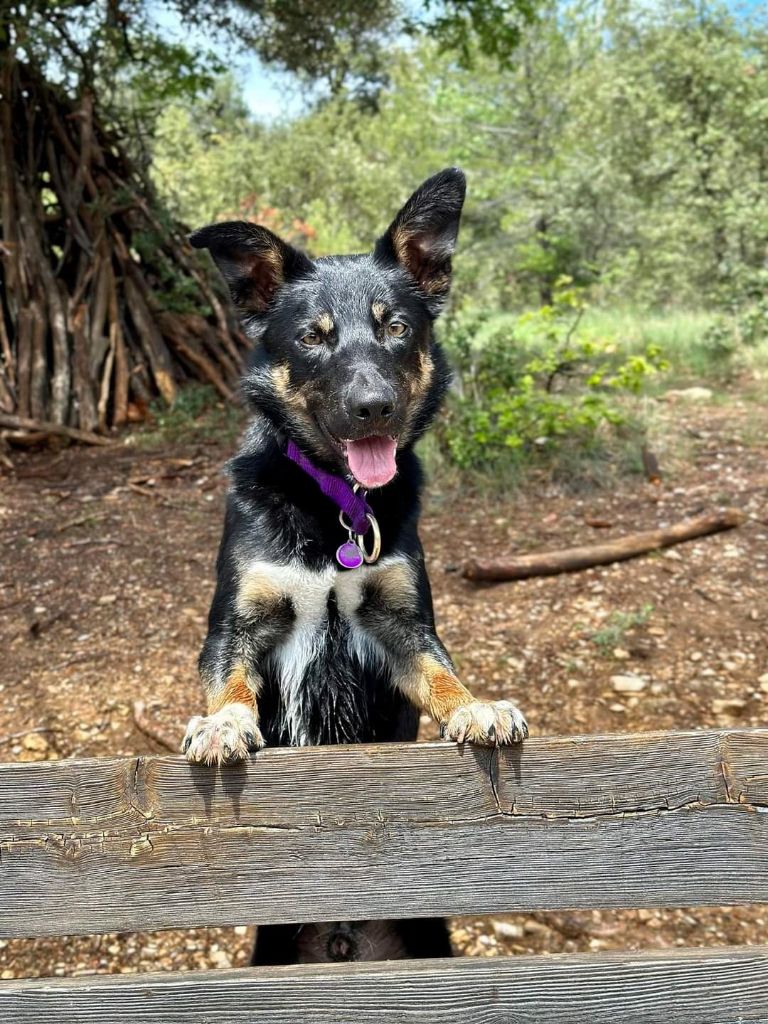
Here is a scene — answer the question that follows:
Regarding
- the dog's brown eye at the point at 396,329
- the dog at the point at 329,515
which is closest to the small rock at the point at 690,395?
the dog at the point at 329,515

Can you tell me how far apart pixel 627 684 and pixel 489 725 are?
243 centimetres

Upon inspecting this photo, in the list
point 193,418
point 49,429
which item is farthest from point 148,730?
point 193,418

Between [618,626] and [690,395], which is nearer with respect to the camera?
[618,626]

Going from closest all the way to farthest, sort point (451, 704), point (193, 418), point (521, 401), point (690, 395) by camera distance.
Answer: point (451, 704) < point (521, 401) < point (193, 418) < point (690, 395)

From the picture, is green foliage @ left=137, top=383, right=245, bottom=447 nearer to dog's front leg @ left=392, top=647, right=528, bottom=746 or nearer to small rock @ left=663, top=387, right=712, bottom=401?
small rock @ left=663, top=387, right=712, bottom=401

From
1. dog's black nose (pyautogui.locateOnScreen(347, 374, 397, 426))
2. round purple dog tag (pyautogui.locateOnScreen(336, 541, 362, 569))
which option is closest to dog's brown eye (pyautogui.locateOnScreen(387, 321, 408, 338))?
dog's black nose (pyautogui.locateOnScreen(347, 374, 397, 426))

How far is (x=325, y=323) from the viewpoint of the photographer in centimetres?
229

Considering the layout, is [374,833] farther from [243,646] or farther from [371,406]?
[371,406]

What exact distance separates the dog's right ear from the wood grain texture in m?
1.44

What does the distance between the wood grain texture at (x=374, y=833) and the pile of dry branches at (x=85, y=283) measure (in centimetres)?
632

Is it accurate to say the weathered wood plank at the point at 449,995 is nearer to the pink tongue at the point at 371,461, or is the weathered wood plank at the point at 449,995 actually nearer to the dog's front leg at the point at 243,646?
the dog's front leg at the point at 243,646

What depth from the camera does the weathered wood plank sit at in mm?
1500

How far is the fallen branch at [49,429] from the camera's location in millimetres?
7035

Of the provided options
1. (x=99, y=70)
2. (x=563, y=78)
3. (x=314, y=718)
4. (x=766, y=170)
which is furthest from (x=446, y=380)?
(x=563, y=78)
